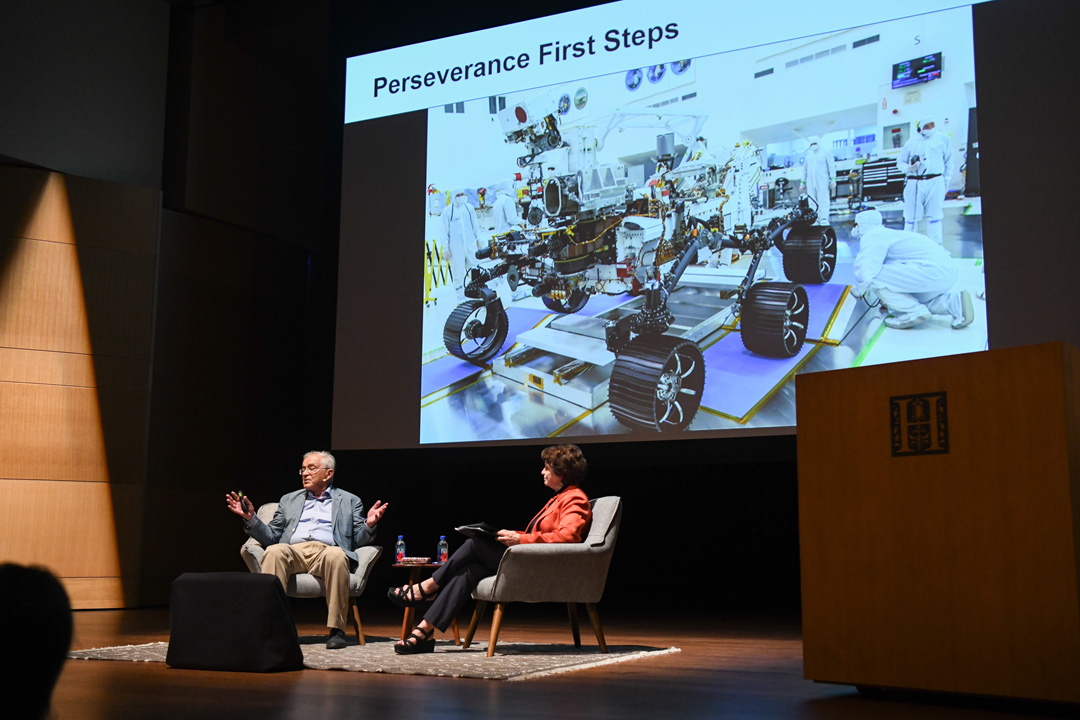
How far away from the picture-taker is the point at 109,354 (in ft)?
23.7

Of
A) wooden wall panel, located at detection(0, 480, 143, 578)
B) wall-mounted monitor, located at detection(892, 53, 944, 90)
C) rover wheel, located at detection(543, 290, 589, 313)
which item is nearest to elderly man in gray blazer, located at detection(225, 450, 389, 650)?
rover wheel, located at detection(543, 290, 589, 313)

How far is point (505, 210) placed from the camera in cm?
654

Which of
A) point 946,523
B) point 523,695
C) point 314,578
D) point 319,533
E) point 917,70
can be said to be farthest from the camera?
point 917,70

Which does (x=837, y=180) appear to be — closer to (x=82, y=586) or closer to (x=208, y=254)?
(x=208, y=254)

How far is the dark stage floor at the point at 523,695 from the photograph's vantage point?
8.36ft

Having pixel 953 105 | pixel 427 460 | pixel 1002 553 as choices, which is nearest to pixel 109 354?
pixel 427 460

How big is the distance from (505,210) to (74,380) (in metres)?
3.38

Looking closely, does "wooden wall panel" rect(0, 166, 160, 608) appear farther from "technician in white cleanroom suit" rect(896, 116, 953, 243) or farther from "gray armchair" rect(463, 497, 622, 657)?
"technician in white cleanroom suit" rect(896, 116, 953, 243)

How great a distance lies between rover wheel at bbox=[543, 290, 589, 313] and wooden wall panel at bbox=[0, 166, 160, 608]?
327 centimetres

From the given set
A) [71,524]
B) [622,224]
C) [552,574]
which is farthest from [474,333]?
[71,524]

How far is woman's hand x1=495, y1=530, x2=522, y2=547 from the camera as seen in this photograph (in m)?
4.16

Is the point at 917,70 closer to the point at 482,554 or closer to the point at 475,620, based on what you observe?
the point at 482,554

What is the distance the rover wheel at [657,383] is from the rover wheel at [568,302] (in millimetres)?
440

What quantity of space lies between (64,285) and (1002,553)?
260 inches
